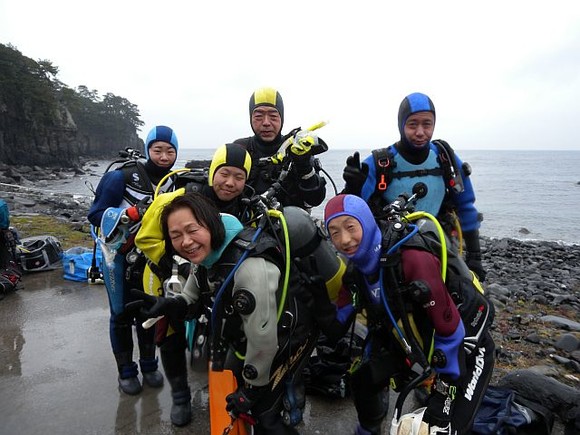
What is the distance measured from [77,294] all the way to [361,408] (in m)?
4.79

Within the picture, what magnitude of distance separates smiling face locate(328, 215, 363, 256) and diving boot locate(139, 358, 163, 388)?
2.35 meters

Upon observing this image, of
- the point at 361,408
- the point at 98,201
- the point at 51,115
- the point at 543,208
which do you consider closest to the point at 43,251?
the point at 98,201

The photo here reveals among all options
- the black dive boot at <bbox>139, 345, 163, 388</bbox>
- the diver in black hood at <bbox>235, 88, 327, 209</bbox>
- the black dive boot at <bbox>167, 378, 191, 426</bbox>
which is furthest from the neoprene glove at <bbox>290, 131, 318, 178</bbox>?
the black dive boot at <bbox>139, 345, 163, 388</bbox>

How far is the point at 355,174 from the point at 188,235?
160 cm

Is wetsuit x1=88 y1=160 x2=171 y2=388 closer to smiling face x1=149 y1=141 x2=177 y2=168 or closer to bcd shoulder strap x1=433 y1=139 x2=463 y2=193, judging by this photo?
smiling face x1=149 y1=141 x2=177 y2=168

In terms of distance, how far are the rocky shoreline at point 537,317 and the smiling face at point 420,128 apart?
208 centimetres

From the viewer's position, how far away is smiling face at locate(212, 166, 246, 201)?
9.11 ft

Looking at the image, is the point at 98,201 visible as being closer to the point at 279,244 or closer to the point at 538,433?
the point at 279,244

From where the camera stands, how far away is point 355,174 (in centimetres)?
323

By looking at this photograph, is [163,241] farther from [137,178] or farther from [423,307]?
[423,307]

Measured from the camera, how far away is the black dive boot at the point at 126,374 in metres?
3.43

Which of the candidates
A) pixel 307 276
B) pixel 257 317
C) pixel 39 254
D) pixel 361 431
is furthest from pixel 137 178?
pixel 39 254

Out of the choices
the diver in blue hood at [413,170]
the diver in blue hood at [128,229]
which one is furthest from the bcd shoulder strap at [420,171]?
the diver in blue hood at [128,229]

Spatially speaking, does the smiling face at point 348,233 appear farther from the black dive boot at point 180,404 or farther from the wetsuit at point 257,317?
the black dive boot at point 180,404
